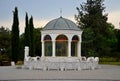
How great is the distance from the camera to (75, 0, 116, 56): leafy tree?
73.2 m

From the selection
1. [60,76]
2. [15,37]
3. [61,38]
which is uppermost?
[15,37]

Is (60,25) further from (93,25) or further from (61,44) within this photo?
(93,25)

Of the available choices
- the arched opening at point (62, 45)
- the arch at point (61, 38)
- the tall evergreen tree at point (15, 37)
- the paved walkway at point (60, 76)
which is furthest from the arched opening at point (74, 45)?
the tall evergreen tree at point (15, 37)

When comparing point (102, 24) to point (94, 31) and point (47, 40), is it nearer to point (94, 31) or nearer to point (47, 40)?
point (94, 31)

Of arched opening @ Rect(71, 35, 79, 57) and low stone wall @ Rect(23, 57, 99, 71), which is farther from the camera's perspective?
arched opening @ Rect(71, 35, 79, 57)

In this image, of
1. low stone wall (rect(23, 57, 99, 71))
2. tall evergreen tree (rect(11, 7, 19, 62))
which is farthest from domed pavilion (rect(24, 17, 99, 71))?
tall evergreen tree (rect(11, 7, 19, 62))

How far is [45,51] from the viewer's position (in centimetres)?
4256

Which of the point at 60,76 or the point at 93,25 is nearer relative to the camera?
the point at 60,76

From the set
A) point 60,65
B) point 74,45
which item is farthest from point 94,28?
point 60,65

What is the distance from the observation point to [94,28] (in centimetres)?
7519

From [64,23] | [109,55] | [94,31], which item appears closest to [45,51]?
[64,23]

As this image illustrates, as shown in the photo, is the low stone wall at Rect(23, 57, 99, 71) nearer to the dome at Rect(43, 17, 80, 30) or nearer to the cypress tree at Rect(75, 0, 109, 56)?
the dome at Rect(43, 17, 80, 30)

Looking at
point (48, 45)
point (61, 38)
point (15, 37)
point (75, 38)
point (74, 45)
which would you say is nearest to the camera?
point (61, 38)

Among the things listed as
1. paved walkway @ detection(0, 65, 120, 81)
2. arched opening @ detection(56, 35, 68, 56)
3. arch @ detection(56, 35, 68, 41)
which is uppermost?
arch @ detection(56, 35, 68, 41)
